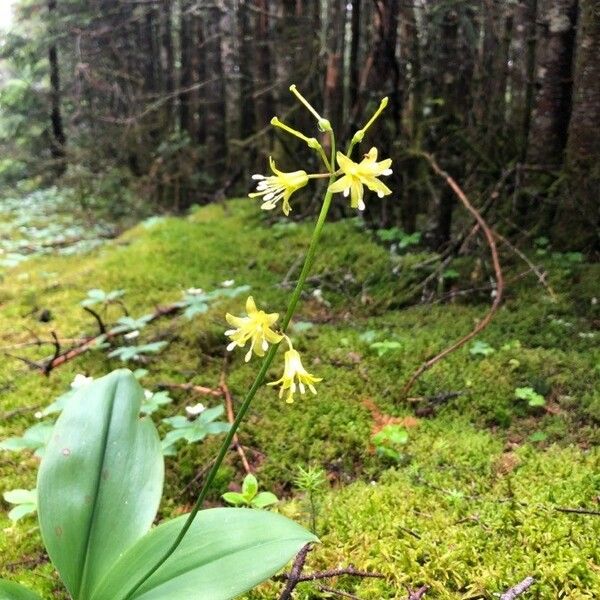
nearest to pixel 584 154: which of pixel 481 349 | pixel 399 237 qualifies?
pixel 399 237

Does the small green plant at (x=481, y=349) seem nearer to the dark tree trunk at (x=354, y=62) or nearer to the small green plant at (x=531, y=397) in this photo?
the small green plant at (x=531, y=397)

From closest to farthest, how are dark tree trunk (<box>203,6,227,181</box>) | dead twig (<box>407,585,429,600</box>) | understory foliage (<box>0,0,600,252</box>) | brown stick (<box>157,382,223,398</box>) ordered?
1. dead twig (<box>407,585,429,600</box>)
2. brown stick (<box>157,382,223,398</box>)
3. understory foliage (<box>0,0,600,252</box>)
4. dark tree trunk (<box>203,6,227,181</box>)

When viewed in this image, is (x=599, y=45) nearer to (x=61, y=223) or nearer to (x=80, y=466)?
(x=80, y=466)

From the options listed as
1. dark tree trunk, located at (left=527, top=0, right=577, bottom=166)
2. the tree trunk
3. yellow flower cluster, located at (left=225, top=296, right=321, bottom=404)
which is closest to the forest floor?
the tree trunk

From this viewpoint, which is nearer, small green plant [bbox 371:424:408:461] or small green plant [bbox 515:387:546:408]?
small green plant [bbox 371:424:408:461]

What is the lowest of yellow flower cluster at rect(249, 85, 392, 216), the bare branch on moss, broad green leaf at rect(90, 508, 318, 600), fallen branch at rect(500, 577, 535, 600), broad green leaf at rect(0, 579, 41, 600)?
the bare branch on moss

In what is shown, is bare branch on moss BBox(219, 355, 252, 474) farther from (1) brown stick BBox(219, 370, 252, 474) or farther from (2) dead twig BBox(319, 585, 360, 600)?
(2) dead twig BBox(319, 585, 360, 600)
